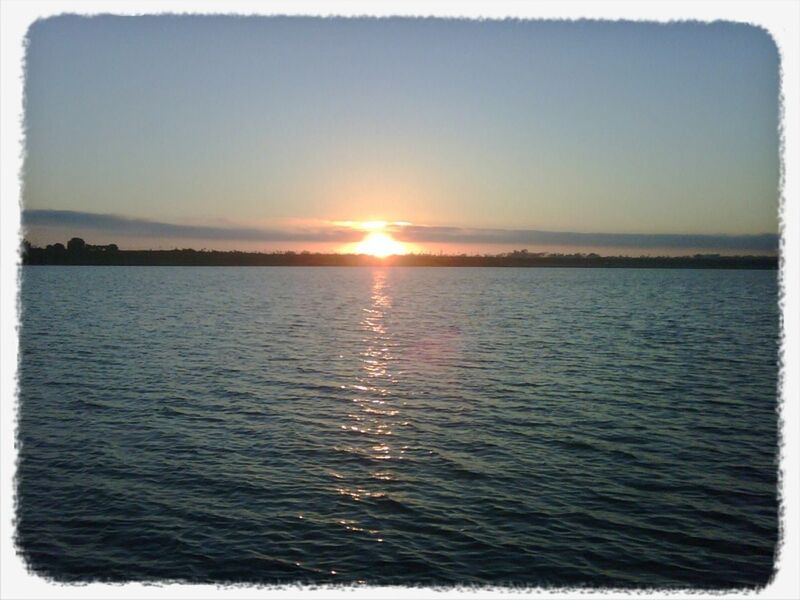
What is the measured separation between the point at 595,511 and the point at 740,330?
4902 centimetres

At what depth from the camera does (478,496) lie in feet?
62.0

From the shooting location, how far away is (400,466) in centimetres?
2166

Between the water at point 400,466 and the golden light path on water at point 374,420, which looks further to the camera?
the golden light path on water at point 374,420

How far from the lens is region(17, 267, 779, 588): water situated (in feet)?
50.3

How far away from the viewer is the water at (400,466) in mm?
15336

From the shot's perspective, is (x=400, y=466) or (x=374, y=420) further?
(x=374, y=420)

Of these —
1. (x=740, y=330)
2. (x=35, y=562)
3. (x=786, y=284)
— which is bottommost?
(x=35, y=562)

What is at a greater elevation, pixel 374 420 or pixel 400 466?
pixel 374 420

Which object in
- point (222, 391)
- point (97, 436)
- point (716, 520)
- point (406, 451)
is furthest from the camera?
point (222, 391)

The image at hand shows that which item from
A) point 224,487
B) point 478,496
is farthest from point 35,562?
point 478,496

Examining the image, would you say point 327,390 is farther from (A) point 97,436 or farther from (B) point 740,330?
(B) point 740,330

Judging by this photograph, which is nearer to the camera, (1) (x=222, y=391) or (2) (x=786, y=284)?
(2) (x=786, y=284)

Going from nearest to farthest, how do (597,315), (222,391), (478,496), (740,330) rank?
(478,496), (222,391), (740,330), (597,315)

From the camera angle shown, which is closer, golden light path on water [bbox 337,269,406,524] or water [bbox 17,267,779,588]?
water [bbox 17,267,779,588]
